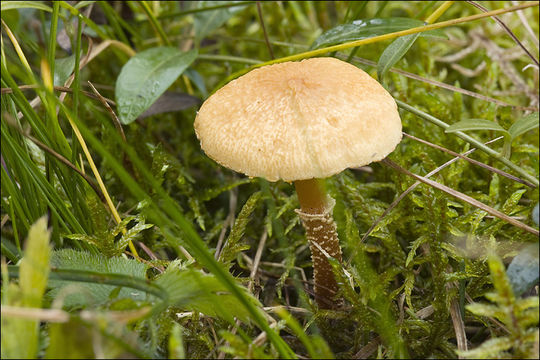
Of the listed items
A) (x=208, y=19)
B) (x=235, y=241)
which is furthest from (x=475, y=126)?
(x=208, y=19)

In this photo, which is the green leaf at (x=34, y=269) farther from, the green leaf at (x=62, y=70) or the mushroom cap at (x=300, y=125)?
the green leaf at (x=62, y=70)

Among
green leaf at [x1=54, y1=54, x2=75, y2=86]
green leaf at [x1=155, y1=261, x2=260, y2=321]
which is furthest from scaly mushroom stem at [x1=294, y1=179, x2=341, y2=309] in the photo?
green leaf at [x1=54, y1=54, x2=75, y2=86]

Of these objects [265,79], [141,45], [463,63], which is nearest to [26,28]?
[141,45]

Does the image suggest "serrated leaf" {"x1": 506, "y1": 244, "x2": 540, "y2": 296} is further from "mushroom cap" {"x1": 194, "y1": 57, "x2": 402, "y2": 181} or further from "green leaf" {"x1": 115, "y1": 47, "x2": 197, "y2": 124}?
"green leaf" {"x1": 115, "y1": 47, "x2": 197, "y2": 124}

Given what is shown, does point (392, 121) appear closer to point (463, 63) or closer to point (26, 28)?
point (26, 28)

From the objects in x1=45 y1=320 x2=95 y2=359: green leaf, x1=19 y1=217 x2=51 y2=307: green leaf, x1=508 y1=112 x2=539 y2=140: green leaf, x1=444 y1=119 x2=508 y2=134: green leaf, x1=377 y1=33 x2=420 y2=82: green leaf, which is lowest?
x1=45 y1=320 x2=95 y2=359: green leaf
